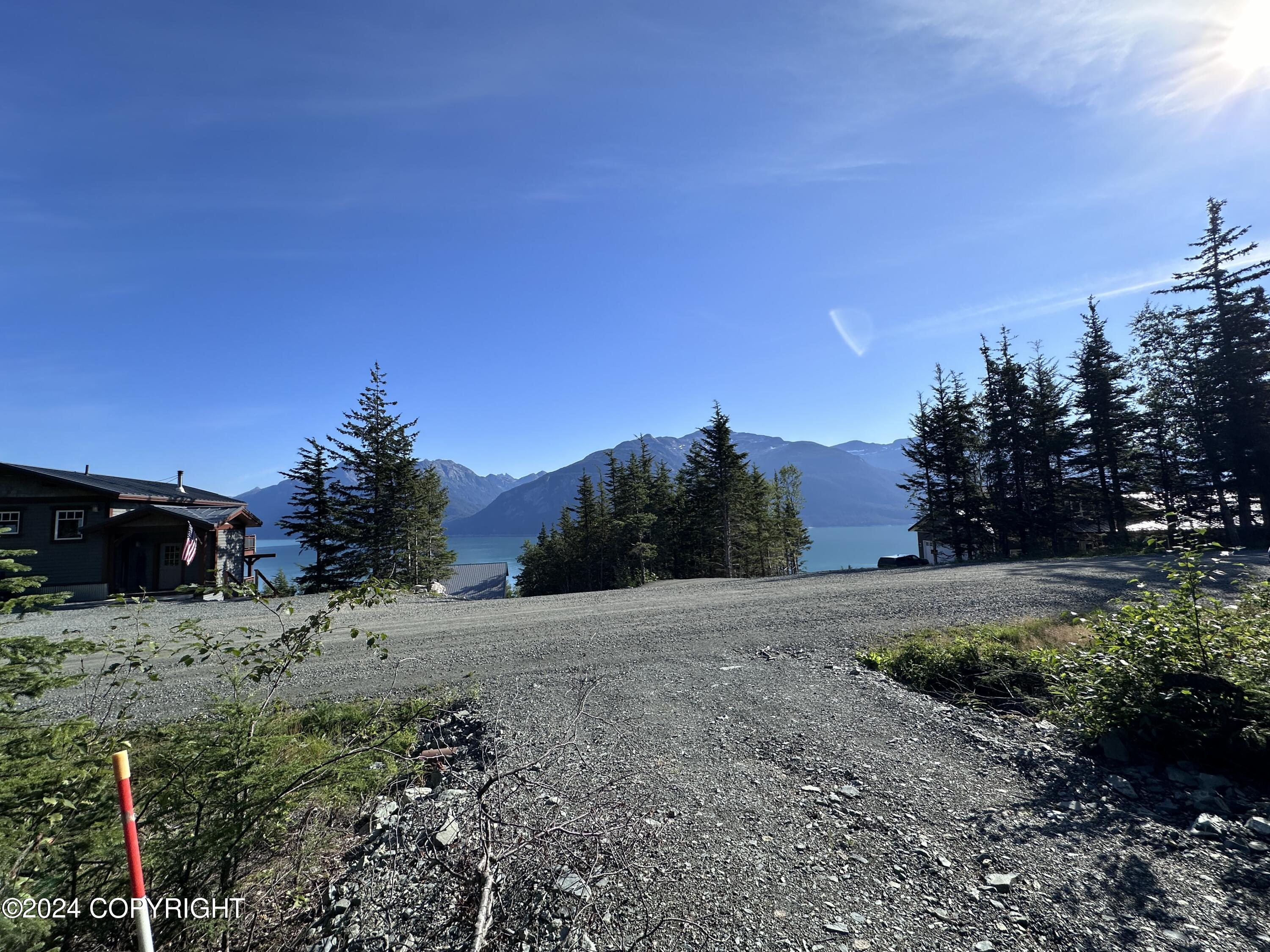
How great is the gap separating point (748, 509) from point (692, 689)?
1276 inches

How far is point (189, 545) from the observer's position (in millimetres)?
19938

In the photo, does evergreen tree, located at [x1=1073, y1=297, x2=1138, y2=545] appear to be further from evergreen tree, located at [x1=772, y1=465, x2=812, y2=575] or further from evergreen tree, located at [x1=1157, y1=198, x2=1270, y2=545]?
evergreen tree, located at [x1=772, y1=465, x2=812, y2=575]

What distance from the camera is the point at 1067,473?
93.5ft

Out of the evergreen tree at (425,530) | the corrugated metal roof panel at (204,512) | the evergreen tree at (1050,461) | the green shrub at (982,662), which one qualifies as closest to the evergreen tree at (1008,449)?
the evergreen tree at (1050,461)

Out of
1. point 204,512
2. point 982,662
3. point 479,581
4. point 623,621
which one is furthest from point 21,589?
point 479,581

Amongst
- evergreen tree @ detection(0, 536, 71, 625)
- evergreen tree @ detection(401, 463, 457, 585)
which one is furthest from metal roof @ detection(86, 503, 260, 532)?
evergreen tree @ detection(0, 536, 71, 625)

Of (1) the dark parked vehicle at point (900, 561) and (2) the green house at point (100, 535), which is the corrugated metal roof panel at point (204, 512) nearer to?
(2) the green house at point (100, 535)

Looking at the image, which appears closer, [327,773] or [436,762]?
[327,773]

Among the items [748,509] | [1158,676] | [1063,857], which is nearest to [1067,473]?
[748,509]

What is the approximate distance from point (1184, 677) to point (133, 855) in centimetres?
719

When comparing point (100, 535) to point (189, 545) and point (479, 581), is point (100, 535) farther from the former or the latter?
point (479, 581)

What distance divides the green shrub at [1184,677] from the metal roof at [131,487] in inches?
1113

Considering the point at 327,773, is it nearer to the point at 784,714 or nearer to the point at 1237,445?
the point at 784,714

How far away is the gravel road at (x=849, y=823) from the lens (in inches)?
117
